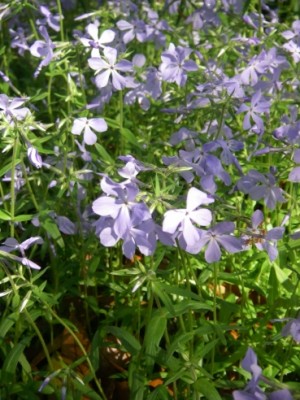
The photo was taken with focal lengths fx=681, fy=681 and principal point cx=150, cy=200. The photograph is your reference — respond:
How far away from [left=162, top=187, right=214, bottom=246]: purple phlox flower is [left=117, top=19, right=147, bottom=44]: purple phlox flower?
6.04ft

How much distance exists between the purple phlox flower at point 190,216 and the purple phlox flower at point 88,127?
0.88 meters

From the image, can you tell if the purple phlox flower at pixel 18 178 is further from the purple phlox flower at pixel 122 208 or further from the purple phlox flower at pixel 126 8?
the purple phlox flower at pixel 126 8

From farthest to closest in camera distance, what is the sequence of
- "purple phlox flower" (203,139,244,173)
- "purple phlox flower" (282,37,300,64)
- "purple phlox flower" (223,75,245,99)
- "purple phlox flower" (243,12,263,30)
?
"purple phlox flower" (243,12,263,30) → "purple phlox flower" (282,37,300,64) → "purple phlox flower" (223,75,245,99) → "purple phlox flower" (203,139,244,173)

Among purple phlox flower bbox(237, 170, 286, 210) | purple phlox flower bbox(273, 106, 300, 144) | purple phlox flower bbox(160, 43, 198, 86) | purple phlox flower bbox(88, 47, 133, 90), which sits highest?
purple phlox flower bbox(88, 47, 133, 90)

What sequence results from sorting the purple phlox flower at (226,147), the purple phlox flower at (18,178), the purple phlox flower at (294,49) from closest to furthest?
the purple phlox flower at (226,147)
the purple phlox flower at (18,178)
the purple phlox flower at (294,49)

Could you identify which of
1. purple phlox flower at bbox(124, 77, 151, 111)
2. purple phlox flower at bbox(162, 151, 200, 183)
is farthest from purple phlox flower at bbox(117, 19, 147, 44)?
purple phlox flower at bbox(162, 151, 200, 183)

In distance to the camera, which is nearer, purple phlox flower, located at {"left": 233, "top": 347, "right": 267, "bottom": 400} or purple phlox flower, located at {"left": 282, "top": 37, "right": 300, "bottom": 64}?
purple phlox flower, located at {"left": 233, "top": 347, "right": 267, "bottom": 400}

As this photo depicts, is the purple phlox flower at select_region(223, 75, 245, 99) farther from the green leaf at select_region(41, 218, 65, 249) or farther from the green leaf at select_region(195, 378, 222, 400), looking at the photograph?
the green leaf at select_region(195, 378, 222, 400)

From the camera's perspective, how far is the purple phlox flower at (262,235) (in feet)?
6.36

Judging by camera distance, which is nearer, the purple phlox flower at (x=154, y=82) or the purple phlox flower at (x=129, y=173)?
the purple phlox flower at (x=129, y=173)

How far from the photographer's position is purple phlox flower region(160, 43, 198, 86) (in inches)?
108

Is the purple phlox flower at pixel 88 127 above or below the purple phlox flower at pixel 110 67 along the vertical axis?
below

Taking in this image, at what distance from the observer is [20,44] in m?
3.43

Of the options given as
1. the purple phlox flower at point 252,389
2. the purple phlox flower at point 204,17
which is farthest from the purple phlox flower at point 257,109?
the purple phlox flower at point 204,17
